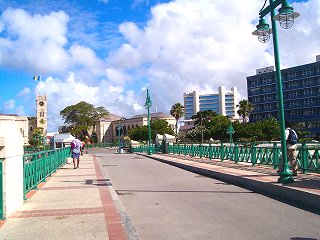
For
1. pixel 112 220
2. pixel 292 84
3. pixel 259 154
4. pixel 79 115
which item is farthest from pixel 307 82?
pixel 112 220

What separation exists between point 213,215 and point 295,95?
10364 cm

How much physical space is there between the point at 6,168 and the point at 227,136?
77.5m

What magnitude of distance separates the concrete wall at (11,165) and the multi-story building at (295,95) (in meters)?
97.8

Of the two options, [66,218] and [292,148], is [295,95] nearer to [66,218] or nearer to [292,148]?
[292,148]

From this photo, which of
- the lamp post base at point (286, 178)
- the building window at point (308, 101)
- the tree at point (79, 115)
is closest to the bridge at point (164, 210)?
the lamp post base at point (286, 178)

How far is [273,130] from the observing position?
7594 cm

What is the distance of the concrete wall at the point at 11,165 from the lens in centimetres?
721

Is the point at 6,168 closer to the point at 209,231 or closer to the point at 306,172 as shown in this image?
the point at 209,231

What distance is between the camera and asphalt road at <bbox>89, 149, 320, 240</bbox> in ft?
21.7

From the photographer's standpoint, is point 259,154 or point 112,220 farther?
point 259,154

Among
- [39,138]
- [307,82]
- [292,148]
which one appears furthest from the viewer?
[307,82]

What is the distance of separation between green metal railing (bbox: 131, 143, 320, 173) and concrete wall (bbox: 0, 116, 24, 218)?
910 centimetres

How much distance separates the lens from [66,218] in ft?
24.6

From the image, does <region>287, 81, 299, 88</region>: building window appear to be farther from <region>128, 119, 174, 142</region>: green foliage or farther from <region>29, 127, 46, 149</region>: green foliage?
<region>29, 127, 46, 149</region>: green foliage
